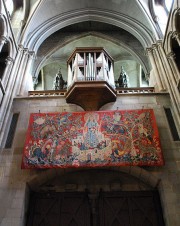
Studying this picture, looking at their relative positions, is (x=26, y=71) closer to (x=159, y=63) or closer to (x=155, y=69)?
(x=155, y=69)

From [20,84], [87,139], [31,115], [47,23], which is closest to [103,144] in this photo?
[87,139]

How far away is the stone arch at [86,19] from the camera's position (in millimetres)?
10797

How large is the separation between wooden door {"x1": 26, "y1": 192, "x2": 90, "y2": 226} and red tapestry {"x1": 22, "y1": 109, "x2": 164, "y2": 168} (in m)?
1.09

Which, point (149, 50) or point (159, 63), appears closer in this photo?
point (159, 63)

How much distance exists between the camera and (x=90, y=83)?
769 cm

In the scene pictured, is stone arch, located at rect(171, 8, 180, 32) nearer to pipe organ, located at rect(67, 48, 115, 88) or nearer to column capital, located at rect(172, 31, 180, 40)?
column capital, located at rect(172, 31, 180, 40)

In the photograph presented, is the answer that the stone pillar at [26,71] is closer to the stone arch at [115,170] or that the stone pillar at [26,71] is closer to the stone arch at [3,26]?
the stone arch at [3,26]

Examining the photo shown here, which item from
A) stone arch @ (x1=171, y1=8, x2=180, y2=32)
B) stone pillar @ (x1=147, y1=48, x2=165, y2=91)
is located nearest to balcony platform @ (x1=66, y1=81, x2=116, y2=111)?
stone pillar @ (x1=147, y1=48, x2=165, y2=91)

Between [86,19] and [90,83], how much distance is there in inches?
243

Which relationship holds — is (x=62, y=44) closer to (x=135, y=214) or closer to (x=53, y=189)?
(x=53, y=189)

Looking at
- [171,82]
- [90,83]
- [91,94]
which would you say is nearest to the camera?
[90,83]

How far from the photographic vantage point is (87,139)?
6973 millimetres

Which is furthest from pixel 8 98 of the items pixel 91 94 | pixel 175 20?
pixel 175 20

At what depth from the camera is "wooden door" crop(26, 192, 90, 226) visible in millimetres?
6293
